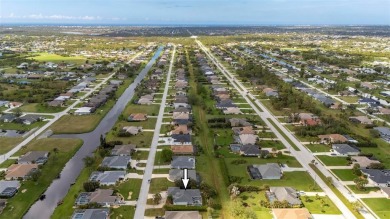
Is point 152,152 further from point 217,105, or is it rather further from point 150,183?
point 217,105

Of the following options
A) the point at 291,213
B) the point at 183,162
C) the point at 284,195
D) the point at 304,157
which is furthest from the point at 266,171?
the point at 183,162

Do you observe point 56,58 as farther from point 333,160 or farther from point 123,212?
point 333,160

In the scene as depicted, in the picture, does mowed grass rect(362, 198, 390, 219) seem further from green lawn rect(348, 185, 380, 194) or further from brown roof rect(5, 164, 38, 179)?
brown roof rect(5, 164, 38, 179)

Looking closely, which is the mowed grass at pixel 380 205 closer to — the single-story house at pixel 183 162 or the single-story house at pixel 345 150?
the single-story house at pixel 345 150

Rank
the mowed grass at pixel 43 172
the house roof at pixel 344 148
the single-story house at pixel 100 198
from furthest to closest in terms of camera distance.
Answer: the house roof at pixel 344 148 → the single-story house at pixel 100 198 → the mowed grass at pixel 43 172

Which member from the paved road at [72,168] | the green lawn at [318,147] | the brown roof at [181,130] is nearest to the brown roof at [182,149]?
the brown roof at [181,130]

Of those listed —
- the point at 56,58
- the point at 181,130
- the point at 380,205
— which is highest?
the point at 56,58
